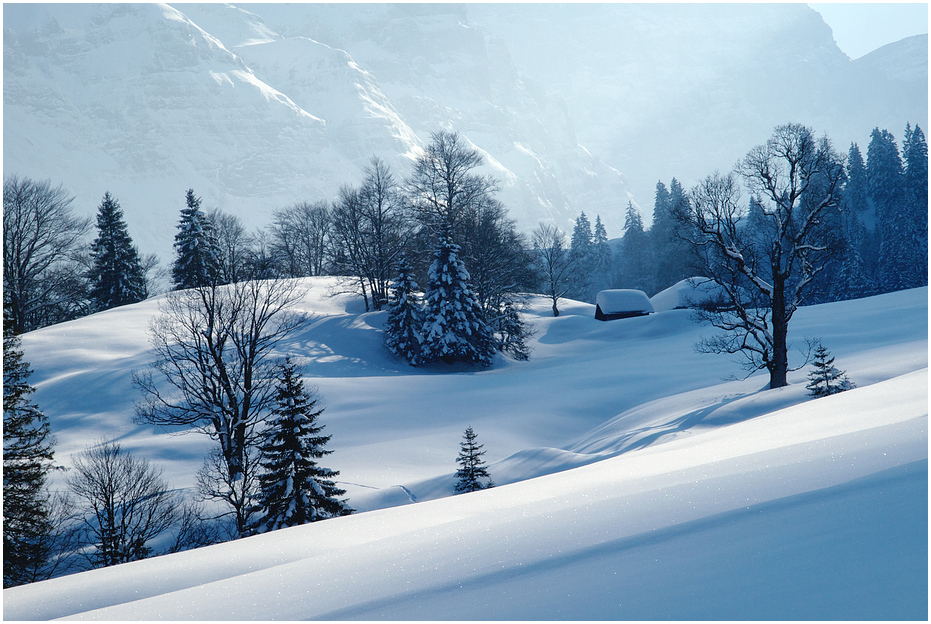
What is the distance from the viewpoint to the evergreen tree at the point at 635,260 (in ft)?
310

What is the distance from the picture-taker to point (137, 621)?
7.98 ft

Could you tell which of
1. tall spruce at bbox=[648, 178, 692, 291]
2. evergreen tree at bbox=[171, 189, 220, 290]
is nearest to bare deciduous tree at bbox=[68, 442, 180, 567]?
evergreen tree at bbox=[171, 189, 220, 290]

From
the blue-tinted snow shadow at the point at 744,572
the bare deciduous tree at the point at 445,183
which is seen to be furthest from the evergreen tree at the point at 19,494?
the bare deciduous tree at the point at 445,183

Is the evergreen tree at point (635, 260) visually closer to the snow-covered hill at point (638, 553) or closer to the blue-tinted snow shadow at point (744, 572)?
the snow-covered hill at point (638, 553)

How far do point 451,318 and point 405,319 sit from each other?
287 centimetres

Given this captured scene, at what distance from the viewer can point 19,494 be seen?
498 inches

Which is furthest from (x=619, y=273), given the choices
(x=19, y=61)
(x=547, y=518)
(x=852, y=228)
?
(x=19, y=61)

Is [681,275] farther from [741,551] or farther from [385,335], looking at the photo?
[741,551]

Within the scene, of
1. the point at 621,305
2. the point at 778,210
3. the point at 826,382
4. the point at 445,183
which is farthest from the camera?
the point at 621,305

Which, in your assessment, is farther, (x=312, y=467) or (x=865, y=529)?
(x=312, y=467)

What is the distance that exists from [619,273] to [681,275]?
22975mm

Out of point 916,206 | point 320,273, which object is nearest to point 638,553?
point 320,273

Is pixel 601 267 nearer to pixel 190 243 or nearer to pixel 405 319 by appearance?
pixel 190 243

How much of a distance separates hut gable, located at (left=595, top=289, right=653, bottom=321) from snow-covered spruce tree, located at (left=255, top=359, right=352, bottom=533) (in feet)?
142
